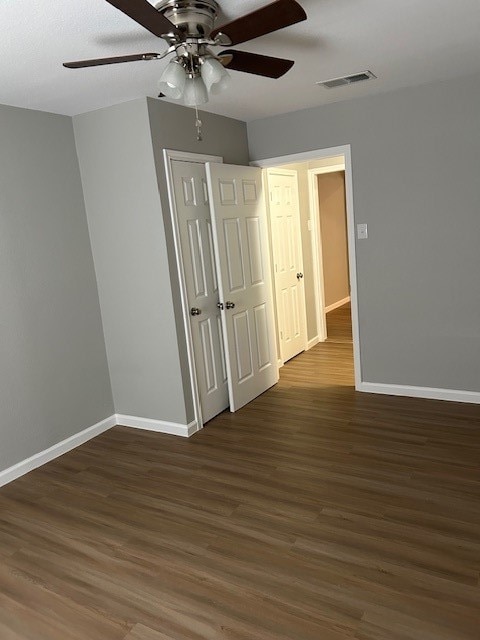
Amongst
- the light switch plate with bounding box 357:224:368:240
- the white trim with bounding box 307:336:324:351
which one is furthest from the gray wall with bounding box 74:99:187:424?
the white trim with bounding box 307:336:324:351

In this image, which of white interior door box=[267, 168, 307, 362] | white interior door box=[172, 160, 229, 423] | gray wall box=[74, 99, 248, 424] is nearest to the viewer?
gray wall box=[74, 99, 248, 424]

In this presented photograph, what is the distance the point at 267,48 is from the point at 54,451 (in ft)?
9.68

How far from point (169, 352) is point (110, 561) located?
1563 millimetres

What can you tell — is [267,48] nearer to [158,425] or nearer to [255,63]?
[255,63]

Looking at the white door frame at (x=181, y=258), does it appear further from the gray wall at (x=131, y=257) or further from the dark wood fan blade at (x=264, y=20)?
the dark wood fan blade at (x=264, y=20)

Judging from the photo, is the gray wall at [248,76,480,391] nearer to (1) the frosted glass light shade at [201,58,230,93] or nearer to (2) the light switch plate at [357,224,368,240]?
(2) the light switch plate at [357,224,368,240]

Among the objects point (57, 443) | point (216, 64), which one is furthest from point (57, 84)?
point (57, 443)

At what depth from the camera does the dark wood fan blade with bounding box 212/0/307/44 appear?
5.50ft

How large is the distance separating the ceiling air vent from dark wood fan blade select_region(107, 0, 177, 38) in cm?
173

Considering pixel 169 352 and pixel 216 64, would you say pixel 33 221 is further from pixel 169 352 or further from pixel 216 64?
pixel 216 64

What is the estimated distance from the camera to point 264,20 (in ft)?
5.82

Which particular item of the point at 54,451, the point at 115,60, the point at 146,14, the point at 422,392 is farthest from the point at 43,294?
the point at 422,392

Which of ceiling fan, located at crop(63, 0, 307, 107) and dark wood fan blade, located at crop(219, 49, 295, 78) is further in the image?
dark wood fan blade, located at crop(219, 49, 295, 78)

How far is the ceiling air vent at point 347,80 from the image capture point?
3.21m
